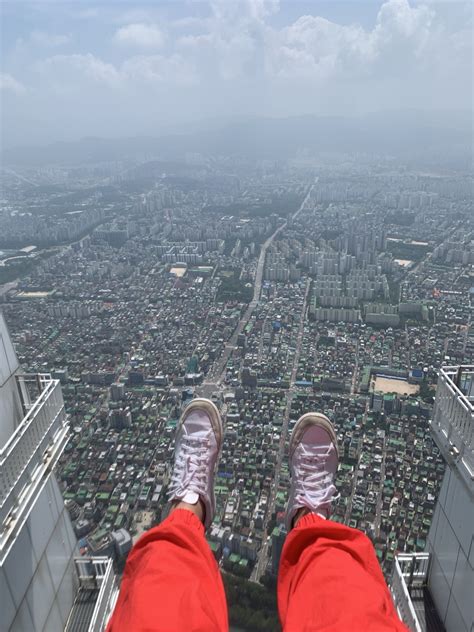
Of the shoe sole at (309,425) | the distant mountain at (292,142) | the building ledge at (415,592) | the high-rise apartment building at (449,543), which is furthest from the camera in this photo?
the distant mountain at (292,142)

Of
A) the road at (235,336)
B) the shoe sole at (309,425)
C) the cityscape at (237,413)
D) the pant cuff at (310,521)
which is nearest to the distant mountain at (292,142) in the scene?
the cityscape at (237,413)

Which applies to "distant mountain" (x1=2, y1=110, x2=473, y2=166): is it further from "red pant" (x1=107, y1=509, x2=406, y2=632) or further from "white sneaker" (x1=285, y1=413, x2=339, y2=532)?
"red pant" (x1=107, y1=509, x2=406, y2=632)

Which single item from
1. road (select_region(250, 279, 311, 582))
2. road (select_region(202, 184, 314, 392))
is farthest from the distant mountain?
road (select_region(250, 279, 311, 582))

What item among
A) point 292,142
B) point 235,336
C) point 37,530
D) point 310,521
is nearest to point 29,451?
point 37,530

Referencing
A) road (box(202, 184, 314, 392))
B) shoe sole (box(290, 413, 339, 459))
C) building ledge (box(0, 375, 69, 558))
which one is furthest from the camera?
road (box(202, 184, 314, 392))

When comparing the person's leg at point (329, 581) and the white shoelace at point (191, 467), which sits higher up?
the person's leg at point (329, 581)

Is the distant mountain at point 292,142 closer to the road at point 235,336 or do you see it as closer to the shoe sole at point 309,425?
the road at point 235,336
